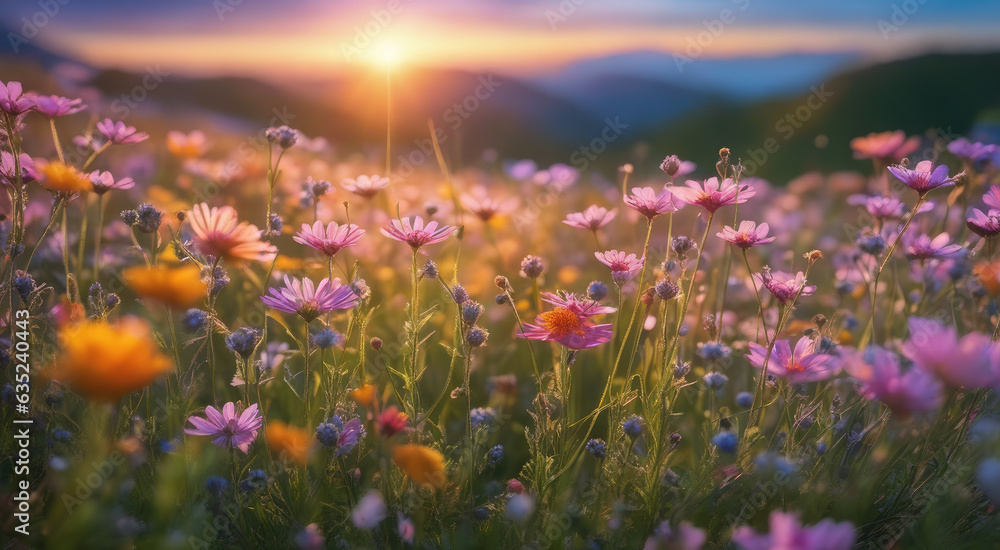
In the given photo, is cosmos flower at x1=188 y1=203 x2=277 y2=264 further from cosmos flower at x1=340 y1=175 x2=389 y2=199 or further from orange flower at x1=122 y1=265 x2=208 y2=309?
cosmos flower at x1=340 y1=175 x2=389 y2=199

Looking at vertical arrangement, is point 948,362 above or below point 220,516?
above

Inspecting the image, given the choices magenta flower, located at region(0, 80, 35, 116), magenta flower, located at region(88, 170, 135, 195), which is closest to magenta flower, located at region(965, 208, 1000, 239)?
magenta flower, located at region(88, 170, 135, 195)

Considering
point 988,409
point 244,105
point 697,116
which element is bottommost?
point 244,105

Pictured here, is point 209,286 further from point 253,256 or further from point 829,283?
point 829,283

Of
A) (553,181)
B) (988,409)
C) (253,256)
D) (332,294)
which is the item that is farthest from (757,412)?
(553,181)

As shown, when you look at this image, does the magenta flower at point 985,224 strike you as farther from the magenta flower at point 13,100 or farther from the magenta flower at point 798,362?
the magenta flower at point 13,100

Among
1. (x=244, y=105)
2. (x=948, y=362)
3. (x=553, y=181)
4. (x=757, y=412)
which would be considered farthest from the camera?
(x=244, y=105)
